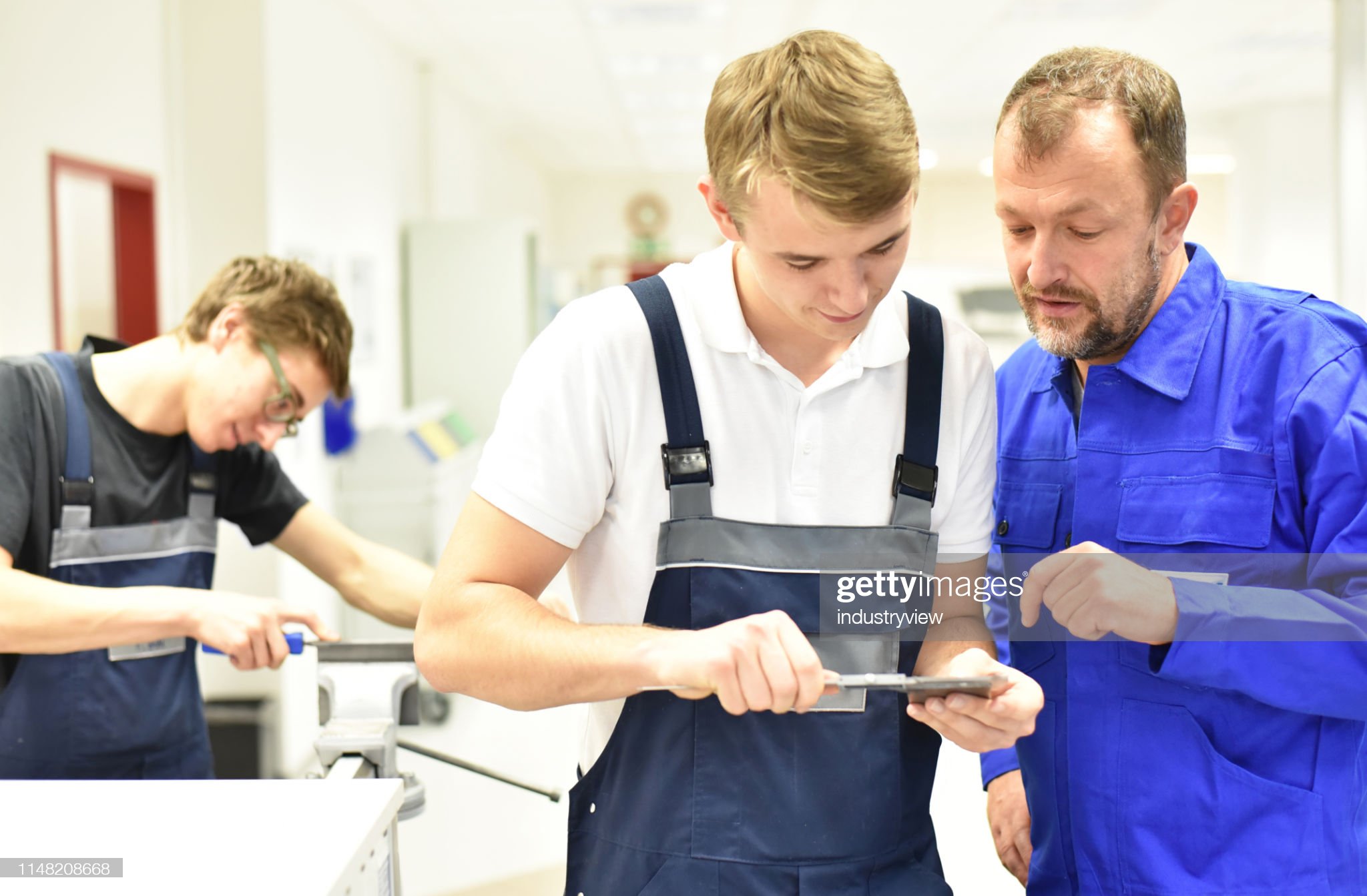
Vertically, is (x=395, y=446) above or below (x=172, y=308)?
below

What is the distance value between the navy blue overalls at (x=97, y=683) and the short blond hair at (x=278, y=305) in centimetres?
26

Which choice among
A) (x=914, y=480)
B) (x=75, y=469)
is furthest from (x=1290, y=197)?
(x=75, y=469)

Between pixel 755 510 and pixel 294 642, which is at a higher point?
pixel 755 510

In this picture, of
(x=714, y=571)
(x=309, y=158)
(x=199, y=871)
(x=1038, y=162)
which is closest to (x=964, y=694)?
(x=714, y=571)

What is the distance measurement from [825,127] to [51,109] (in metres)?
3.42

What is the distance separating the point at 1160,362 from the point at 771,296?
510 mm

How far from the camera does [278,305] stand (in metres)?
2.02

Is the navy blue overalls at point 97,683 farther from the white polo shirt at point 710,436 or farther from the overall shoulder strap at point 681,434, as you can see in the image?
the overall shoulder strap at point 681,434

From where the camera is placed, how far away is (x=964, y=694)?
1.16 m

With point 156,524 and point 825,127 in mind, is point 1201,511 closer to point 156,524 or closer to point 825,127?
point 825,127

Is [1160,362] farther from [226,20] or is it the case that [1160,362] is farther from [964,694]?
[226,20]

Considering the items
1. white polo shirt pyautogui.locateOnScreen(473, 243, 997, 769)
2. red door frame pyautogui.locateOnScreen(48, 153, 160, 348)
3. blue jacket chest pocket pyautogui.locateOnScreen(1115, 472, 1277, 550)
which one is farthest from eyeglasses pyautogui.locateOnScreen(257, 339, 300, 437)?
red door frame pyautogui.locateOnScreen(48, 153, 160, 348)

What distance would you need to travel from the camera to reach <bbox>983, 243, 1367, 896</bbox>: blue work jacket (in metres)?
1.22

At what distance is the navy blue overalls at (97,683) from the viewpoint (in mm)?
1816
